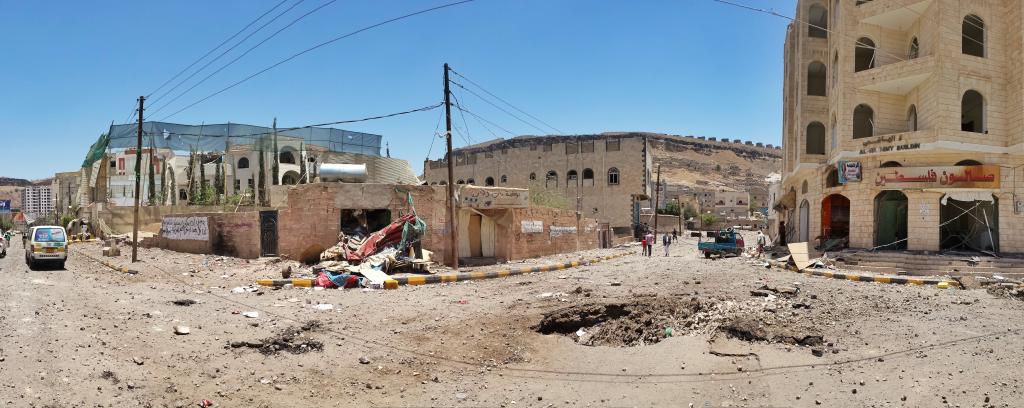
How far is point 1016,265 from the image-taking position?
16703 mm

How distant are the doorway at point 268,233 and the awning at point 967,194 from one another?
21.3 metres

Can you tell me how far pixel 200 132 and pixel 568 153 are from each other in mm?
29740

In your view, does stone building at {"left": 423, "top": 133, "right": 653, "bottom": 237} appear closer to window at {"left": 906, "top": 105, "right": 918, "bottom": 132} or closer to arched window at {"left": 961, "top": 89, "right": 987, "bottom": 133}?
window at {"left": 906, "top": 105, "right": 918, "bottom": 132}

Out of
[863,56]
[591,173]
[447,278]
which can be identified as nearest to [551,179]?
[591,173]

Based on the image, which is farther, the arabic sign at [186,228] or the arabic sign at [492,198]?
the arabic sign at [186,228]

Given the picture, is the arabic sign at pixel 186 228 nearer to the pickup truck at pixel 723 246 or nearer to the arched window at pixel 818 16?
the pickup truck at pixel 723 246

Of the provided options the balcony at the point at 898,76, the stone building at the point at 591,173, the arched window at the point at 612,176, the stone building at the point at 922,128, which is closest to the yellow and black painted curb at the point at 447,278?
the stone building at the point at 922,128

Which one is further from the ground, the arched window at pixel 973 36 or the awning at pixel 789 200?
the arched window at pixel 973 36

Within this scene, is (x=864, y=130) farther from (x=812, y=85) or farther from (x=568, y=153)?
(x=568, y=153)

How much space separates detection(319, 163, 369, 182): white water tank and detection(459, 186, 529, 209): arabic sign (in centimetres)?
363

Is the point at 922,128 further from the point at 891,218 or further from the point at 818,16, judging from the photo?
the point at 818,16

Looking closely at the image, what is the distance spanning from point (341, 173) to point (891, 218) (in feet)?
62.8

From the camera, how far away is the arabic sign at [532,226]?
2392cm

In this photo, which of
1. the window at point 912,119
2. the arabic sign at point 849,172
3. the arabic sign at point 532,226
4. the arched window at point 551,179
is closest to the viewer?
the arabic sign at point 849,172
